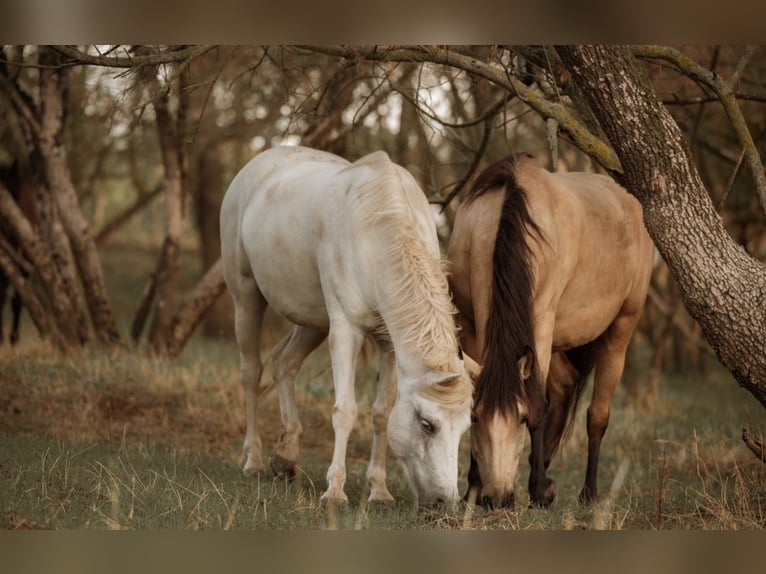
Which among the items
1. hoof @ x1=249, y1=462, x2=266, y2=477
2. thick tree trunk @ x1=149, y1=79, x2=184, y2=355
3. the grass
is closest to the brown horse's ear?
the grass

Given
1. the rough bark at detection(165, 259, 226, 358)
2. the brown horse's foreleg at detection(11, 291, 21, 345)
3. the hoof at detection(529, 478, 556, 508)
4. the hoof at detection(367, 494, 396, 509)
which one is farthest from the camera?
the brown horse's foreleg at detection(11, 291, 21, 345)

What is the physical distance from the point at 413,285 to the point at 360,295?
1.53ft

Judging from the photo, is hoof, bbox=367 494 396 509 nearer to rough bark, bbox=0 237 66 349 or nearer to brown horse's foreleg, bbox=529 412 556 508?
brown horse's foreleg, bbox=529 412 556 508

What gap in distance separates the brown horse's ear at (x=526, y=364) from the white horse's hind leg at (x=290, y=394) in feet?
6.11

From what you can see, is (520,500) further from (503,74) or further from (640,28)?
(640,28)

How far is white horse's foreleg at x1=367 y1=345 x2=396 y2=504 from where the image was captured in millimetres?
6711

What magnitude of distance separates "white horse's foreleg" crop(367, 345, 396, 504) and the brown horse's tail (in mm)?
2010

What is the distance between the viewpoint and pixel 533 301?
258 inches

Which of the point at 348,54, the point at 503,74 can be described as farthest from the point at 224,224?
the point at 503,74

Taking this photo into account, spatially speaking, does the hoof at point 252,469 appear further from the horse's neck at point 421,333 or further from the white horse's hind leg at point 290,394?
the horse's neck at point 421,333

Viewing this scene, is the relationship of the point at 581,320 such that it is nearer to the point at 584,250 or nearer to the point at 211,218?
the point at 584,250

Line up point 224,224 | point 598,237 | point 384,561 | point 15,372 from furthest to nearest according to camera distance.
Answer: point 15,372 < point 224,224 < point 598,237 < point 384,561

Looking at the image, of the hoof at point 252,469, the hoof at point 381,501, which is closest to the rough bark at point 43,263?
the hoof at point 252,469

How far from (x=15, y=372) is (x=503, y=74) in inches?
227
